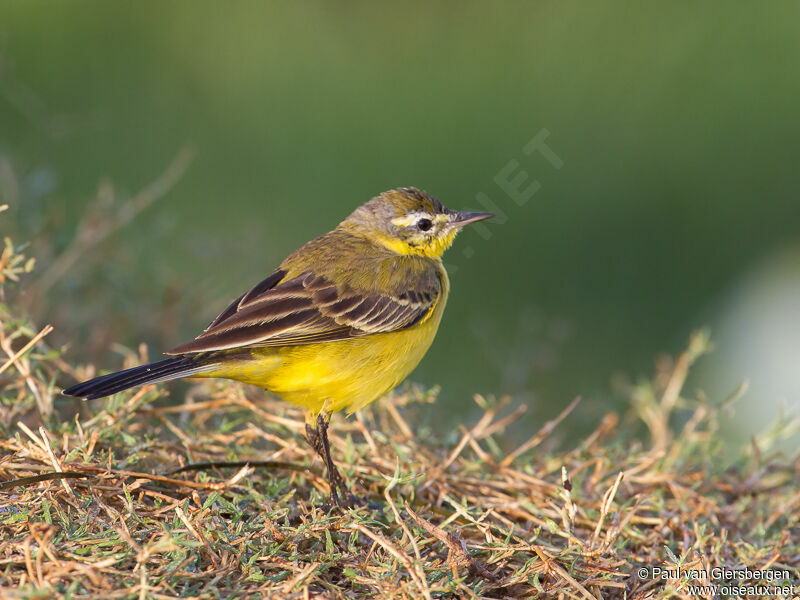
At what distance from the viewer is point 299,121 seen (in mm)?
10375

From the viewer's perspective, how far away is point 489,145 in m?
10.1

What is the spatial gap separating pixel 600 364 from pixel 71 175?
→ 17.1ft

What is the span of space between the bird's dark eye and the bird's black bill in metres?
0.15

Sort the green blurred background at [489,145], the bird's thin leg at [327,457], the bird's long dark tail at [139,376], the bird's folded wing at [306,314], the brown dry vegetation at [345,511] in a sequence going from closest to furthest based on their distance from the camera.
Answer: the brown dry vegetation at [345,511], the bird's long dark tail at [139,376], the bird's thin leg at [327,457], the bird's folded wing at [306,314], the green blurred background at [489,145]

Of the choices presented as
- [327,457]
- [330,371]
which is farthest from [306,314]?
[327,457]

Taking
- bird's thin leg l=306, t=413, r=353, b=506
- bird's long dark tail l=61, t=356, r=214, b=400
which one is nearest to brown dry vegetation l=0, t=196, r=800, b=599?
bird's thin leg l=306, t=413, r=353, b=506

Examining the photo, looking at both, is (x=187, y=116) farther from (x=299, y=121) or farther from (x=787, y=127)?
(x=787, y=127)

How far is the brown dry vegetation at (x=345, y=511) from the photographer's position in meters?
3.09

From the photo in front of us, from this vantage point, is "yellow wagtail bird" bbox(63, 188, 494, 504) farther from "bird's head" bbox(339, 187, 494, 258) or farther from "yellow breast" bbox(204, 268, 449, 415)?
"bird's head" bbox(339, 187, 494, 258)

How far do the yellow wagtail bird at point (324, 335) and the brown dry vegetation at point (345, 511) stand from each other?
21 cm

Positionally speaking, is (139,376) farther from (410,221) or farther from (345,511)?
(410,221)

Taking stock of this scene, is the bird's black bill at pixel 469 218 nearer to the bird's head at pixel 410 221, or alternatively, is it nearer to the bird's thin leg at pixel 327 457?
the bird's head at pixel 410 221

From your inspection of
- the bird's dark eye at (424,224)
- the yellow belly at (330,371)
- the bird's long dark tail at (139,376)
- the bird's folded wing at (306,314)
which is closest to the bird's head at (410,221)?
the bird's dark eye at (424,224)

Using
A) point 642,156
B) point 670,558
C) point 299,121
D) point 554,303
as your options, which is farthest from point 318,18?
point 670,558
